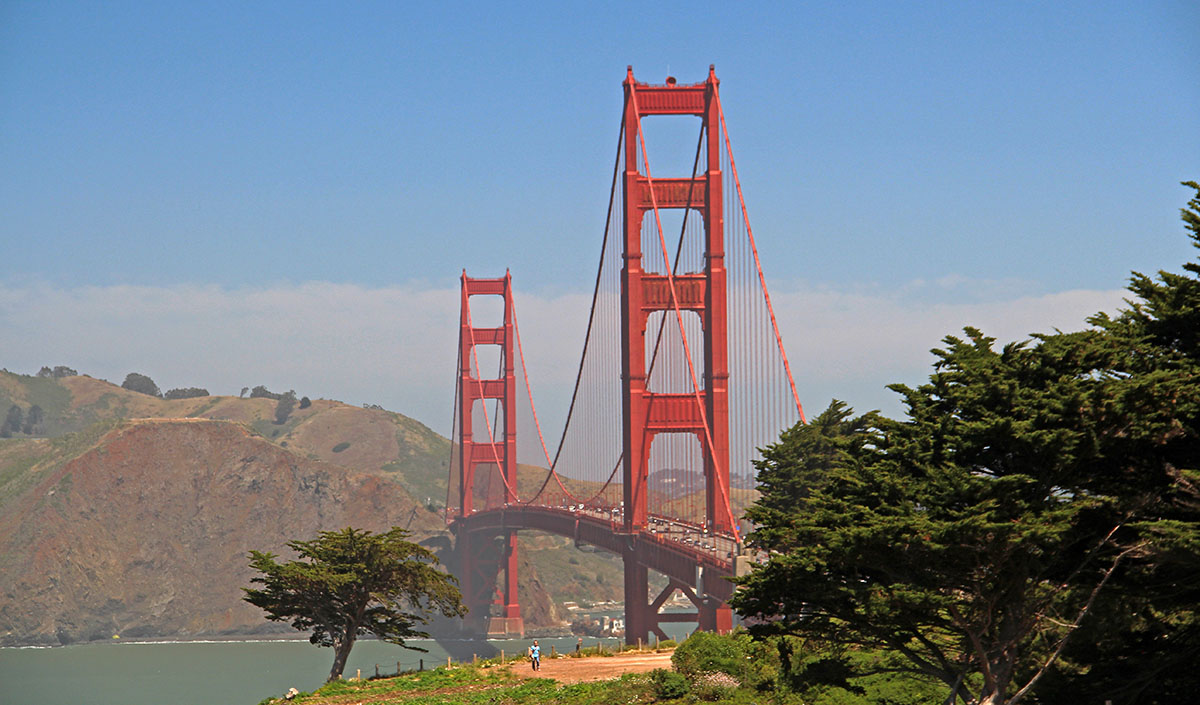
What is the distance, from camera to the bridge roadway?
5403 centimetres

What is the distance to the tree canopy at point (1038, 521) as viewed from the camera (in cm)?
2131

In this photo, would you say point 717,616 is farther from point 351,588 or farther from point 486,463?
point 486,463

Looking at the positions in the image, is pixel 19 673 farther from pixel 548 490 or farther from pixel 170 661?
pixel 548 490

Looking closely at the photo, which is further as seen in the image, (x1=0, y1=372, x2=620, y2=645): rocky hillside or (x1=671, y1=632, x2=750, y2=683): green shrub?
(x1=0, y1=372, x2=620, y2=645): rocky hillside

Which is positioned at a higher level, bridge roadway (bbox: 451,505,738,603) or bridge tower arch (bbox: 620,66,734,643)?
bridge tower arch (bbox: 620,66,734,643)

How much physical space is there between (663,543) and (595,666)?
1933 cm

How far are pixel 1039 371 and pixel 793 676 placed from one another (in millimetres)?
9733

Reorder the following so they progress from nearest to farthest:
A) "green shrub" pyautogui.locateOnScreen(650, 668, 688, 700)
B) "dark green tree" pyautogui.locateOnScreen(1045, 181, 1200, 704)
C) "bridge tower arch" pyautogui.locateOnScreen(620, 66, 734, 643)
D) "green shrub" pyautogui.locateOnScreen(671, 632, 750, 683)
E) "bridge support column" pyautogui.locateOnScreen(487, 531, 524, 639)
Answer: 1. "dark green tree" pyautogui.locateOnScreen(1045, 181, 1200, 704)
2. "green shrub" pyautogui.locateOnScreen(650, 668, 688, 700)
3. "green shrub" pyautogui.locateOnScreen(671, 632, 750, 683)
4. "bridge tower arch" pyautogui.locateOnScreen(620, 66, 734, 643)
5. "bridge support column" pyautogui.locateOnScreen(487, 531, 524, 639)

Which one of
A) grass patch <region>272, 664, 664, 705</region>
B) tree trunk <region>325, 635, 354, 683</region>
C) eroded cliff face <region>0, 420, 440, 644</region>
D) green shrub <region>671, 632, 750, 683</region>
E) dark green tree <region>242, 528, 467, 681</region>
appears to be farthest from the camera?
eroded cliff face <region>0, 420, 440, 644</region>

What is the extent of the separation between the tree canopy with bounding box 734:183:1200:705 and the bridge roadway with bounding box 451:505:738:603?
12.0m

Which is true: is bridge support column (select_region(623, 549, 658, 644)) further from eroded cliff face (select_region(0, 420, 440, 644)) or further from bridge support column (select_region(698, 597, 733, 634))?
eroded cliff face (select_region(0, 420, 440, 644))

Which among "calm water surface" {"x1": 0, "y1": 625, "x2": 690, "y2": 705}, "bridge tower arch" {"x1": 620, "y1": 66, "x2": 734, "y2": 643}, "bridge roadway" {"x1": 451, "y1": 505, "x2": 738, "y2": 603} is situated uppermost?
"bridge tower arch" {"x1": 620, "y1": 66, "x2": 734, "y2": 643}

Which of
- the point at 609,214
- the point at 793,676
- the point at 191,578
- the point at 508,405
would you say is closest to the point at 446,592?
the point at 793,676

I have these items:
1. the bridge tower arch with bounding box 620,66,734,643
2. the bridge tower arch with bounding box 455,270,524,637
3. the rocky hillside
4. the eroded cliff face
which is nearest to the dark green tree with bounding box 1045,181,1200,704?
the bridge tower arch with bounding box 620,66,734,643
